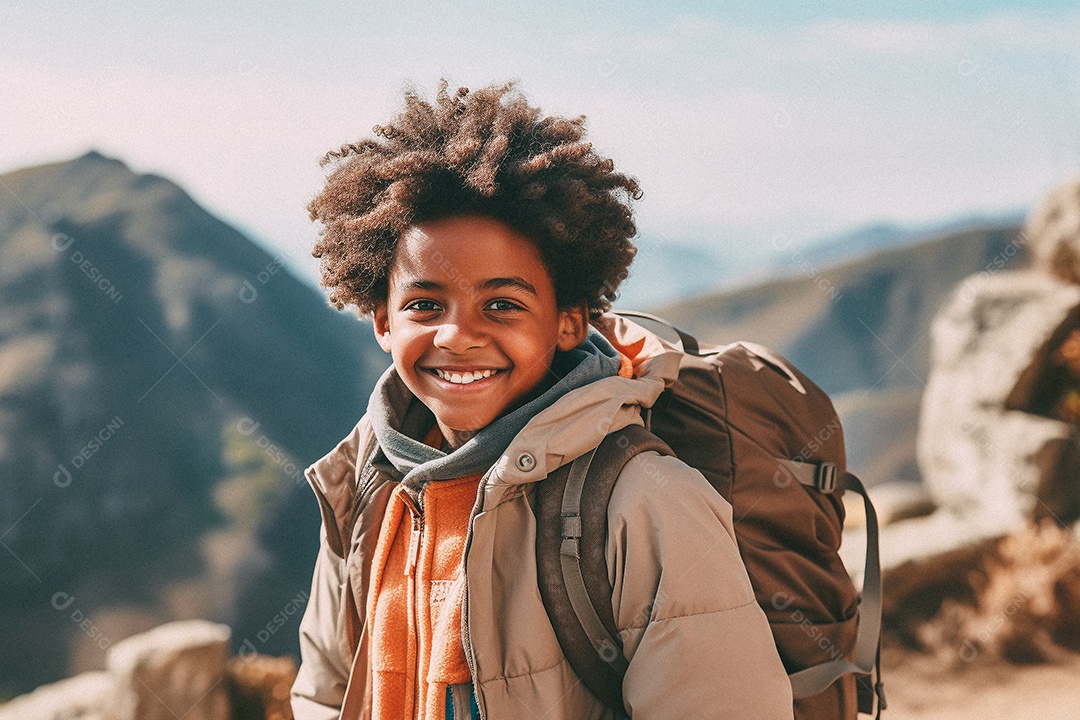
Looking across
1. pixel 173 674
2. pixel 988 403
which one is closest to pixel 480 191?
pixel 173 674

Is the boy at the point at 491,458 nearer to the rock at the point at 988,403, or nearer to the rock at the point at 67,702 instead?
the rock at the point at 67,702

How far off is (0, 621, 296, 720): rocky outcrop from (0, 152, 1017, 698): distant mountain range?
512mm

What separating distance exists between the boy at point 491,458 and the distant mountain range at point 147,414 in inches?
107

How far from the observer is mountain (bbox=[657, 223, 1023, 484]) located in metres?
7.57

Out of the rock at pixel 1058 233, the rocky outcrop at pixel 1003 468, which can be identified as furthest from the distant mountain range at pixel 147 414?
the rock at pixel 1058 233

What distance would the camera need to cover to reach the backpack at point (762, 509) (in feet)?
4.36

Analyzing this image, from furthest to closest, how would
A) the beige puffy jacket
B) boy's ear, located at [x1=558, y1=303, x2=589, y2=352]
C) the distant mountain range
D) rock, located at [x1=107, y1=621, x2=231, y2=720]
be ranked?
the distant mountain range → rock, located at [x1=107, y1=621, x2=231, y2=720] → boy's ear, located at [x1=558, y1=303, x2=589, y2=352] → the beige puffy jacket

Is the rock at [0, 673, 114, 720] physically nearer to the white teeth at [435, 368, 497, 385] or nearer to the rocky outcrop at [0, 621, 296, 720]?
the rocky outcrop at [0, 621, 296, 720]

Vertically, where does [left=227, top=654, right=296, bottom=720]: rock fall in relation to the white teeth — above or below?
below

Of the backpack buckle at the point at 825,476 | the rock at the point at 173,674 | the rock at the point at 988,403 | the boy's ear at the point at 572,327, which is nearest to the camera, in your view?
the boy's ear at the point at 572,327

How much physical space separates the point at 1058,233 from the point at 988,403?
132 cm

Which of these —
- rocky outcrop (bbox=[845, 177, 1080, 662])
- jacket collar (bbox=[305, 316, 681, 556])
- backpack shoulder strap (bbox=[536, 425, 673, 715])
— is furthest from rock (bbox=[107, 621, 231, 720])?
rocky outcrop (bbox=[845, 177, 1080, 662])

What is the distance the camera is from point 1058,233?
5.93 metres

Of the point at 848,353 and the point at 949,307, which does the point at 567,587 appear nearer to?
the point at 949,307
